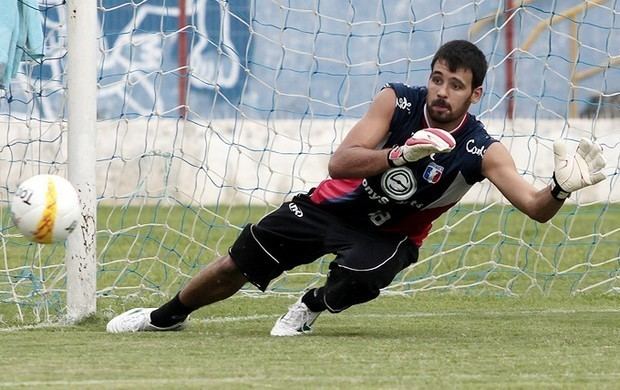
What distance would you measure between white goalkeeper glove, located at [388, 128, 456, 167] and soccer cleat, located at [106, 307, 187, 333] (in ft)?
4.95

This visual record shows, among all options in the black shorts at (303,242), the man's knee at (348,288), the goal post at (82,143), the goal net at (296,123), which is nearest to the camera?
the man's knee at (348,288)

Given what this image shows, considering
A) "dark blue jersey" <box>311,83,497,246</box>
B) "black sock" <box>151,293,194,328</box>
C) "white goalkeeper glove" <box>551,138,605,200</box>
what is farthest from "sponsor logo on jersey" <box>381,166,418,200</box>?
"black sock" <box>151,293,194,328</box>

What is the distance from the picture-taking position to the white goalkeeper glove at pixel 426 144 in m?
5.75

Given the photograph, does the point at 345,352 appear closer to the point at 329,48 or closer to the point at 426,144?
the point at 426,144

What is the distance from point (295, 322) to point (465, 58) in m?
1.43

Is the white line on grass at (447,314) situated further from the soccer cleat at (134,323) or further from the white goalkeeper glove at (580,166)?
the white goalkeeper glove at (580,166)

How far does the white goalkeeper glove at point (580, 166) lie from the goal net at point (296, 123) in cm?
242

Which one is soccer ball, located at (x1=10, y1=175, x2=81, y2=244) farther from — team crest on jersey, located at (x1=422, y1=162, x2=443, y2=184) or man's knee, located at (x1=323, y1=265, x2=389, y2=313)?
team crest on jersey, located at (x1=422, y1=162, x2=443, y2=184)

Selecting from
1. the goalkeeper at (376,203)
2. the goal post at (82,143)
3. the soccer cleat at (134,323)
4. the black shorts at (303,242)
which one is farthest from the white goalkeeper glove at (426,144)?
the goal post at (82,143)

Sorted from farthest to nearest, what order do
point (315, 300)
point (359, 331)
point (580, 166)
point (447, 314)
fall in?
point (447, 314), point (359, 331), point (315, 300), point (580, 166)

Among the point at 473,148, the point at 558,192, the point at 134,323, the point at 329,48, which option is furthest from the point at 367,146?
the point at 329,48

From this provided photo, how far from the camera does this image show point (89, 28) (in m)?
6.84

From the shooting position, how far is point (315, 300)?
6496mm

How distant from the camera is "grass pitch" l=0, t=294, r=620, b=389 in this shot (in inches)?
194
